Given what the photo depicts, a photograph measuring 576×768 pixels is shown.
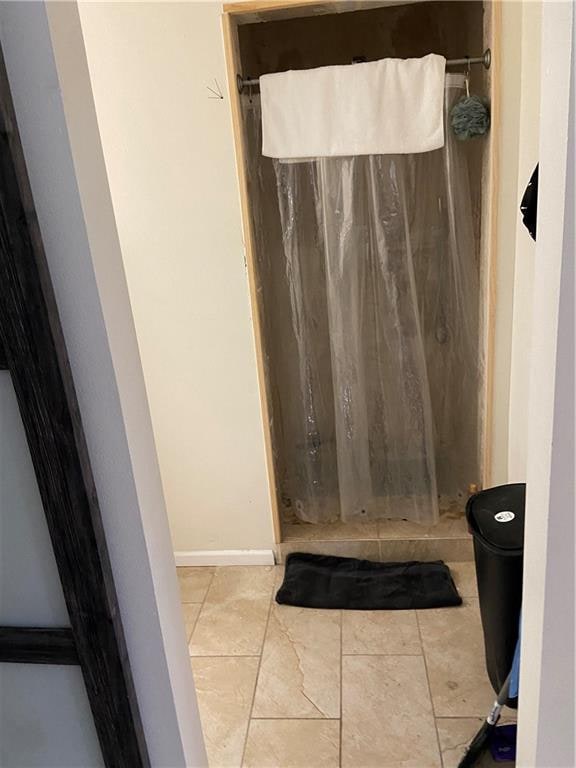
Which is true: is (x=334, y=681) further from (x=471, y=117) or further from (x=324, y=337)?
(x=471, y=117)

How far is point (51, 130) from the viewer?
766 millimetres

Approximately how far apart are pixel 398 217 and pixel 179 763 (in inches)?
69.5

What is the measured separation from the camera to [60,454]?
87 cm

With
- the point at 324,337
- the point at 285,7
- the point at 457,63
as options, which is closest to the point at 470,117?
the point at 457,63

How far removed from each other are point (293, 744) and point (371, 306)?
1471 mm

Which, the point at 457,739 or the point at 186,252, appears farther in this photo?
the point at 186,252

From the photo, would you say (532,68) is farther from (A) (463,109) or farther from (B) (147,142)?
(B) (147,142)

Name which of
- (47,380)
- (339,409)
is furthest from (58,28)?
(339,409)

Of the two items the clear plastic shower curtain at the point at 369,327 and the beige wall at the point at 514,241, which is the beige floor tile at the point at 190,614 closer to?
the clear plastic shower curtain at the point at 369,327

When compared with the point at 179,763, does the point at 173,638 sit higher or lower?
higher

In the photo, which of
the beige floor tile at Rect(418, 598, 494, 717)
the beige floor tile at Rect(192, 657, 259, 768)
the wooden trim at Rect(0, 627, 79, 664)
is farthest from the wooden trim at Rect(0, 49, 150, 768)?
the beige floor tile at Rect(418, 598, 494, 717)

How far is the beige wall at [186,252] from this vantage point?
6.16 feet

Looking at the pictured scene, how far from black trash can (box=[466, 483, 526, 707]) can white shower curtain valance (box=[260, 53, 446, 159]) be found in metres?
1.20

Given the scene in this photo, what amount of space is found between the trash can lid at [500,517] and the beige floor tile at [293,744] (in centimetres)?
73
